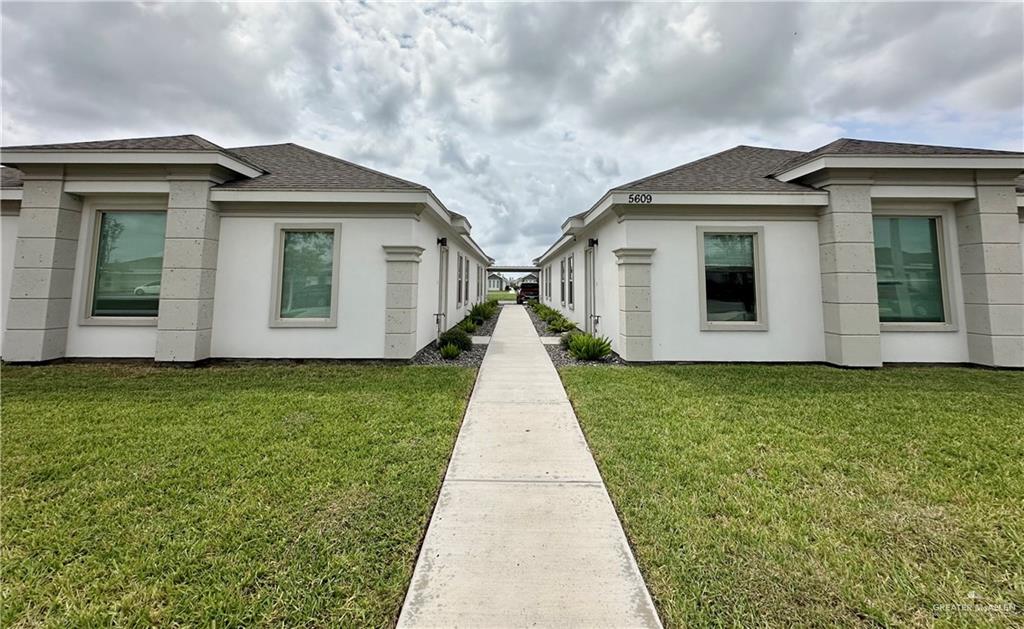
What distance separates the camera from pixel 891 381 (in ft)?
20.6

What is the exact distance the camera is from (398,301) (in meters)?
7.46

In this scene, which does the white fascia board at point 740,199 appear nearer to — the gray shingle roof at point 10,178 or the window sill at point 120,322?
the window sill at point 120,322

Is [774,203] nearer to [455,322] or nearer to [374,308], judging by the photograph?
[374,308]

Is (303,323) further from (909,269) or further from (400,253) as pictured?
(909,269)

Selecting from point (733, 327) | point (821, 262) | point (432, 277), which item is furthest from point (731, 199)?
point (432, 277)

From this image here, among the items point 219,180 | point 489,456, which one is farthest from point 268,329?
point 489,456

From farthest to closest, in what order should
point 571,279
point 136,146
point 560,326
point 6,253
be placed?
point 571,279 < point 560,326 < point 6,253 < point 136,146

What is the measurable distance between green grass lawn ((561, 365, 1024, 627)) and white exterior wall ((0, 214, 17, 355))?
11642 mm

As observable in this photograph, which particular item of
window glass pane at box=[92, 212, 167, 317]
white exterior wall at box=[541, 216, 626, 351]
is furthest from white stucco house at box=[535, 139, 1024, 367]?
window glass pane at box=[92, 212, 167, 317]

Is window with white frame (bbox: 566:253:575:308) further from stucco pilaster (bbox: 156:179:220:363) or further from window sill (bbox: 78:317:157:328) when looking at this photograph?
window sill (bbox: 78:317:157:328)

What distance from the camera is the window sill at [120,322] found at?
7.37m

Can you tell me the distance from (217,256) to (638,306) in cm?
844

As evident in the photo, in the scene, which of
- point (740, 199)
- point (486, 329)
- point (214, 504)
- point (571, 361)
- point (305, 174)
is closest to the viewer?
point (214, 504)

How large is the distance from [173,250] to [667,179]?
9864 mm
